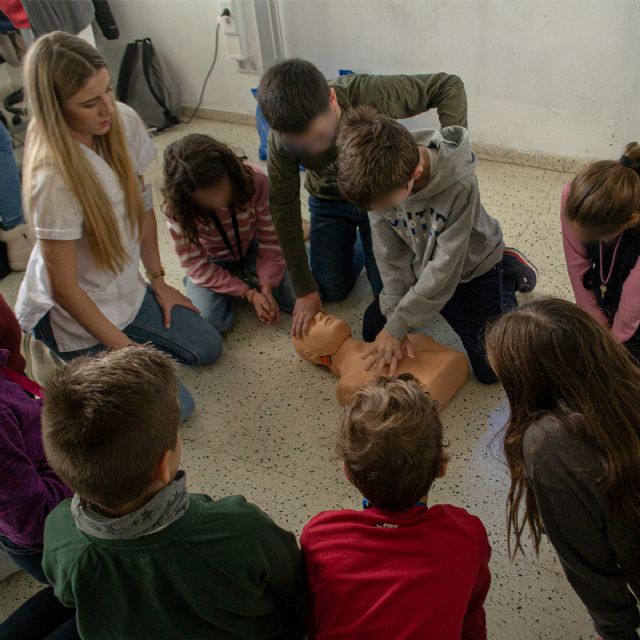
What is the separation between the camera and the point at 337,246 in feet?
6.31

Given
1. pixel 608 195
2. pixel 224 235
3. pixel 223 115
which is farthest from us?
pixel 223 115

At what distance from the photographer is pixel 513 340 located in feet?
2.87

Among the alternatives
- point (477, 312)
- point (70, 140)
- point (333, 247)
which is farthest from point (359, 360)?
point (70, 140)

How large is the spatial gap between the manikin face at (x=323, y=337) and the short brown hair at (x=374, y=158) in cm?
49

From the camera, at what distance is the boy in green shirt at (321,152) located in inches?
54.5

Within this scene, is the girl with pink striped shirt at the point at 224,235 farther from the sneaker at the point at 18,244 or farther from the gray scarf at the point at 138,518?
the gray scarf at the point at 138,518

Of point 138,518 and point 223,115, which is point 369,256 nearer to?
point 138,518

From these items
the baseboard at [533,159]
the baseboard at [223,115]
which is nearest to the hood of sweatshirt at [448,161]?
the baseboard at [533,159]

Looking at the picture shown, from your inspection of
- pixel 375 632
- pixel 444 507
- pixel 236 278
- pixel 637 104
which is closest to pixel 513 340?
pixel 444 507

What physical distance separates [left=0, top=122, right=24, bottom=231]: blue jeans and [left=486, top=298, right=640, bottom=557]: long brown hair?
194cm

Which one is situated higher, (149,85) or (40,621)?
(149,85)

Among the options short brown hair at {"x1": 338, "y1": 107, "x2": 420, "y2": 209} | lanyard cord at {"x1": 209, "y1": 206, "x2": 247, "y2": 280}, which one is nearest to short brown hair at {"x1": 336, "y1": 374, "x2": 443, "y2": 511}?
short brown hair at {"x1": 338, "y1": 107, "x2": 420, "y2": 209}

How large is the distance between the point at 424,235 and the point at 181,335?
769 millimetres

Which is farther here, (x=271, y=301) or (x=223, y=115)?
(x=223, y=115)
